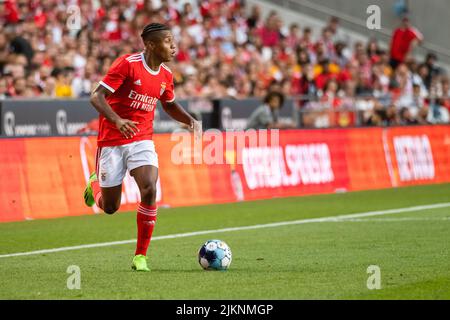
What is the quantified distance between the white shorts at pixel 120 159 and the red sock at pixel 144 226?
450 mm

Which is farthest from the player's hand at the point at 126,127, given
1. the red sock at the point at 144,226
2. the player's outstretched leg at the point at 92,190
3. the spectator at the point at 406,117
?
the spectator at the point at 406,117

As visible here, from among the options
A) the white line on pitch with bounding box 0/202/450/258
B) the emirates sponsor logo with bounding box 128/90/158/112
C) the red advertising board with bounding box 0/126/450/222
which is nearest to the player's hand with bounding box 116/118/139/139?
the emirates sponsor logo with bounding box 128/90/158/112

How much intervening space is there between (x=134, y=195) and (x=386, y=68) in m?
17.2

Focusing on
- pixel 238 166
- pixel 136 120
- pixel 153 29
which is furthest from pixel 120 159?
pixel 238 166

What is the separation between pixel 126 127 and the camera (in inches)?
435

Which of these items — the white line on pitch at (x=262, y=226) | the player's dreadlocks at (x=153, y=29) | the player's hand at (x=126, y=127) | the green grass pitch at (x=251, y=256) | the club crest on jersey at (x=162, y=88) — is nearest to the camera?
the green grass pitch at (x=251, y=256)

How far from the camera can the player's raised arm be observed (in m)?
11.0

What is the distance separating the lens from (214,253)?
11.2 metres

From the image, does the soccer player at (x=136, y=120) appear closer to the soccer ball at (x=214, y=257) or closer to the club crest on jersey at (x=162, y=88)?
the club crest on jersey at (x=162, y=88)

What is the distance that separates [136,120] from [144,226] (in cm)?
111

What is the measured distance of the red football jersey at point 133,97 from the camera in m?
11.5

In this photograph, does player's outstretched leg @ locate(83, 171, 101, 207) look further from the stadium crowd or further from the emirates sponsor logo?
the stadium crowd

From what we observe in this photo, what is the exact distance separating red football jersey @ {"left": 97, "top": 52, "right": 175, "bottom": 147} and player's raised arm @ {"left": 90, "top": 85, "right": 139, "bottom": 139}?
0.25 m
